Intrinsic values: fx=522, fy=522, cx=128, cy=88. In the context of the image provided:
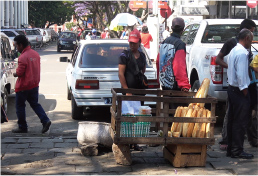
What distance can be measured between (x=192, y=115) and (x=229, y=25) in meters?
4.58

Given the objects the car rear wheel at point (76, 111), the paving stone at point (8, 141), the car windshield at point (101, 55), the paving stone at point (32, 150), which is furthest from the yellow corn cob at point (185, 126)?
the car rear wheel at point (76, 111)

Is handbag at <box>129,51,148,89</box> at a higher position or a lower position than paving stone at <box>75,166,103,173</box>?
higher

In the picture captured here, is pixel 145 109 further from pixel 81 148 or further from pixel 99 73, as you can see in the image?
pixel 99 73

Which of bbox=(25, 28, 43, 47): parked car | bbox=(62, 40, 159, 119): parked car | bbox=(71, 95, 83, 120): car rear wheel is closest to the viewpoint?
bbox=(62, 40, 159, 119): parked car

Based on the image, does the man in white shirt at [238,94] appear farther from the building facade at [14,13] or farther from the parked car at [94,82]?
the building facade at [14,13]

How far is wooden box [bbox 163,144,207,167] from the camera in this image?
6785 millimetres

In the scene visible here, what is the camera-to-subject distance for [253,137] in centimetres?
825

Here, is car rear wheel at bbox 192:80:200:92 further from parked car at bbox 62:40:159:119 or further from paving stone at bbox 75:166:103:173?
paving stone at bbox 75:166:103:173

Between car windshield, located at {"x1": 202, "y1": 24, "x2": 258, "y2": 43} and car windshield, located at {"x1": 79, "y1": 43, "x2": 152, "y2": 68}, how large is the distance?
133 cm

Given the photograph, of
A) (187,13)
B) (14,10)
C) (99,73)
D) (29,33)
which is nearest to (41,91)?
(99,73)

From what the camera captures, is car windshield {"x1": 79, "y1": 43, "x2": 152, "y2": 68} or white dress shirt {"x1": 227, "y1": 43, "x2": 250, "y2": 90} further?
A: car windshield {"x1": 79, "y1": 43, "x2": 152, "y2": 68}

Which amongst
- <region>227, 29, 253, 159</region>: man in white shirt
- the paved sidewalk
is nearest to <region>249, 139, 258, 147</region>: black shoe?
the paved sidewalk

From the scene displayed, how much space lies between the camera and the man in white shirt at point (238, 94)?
7.14 m

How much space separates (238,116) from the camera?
732 centimetres
